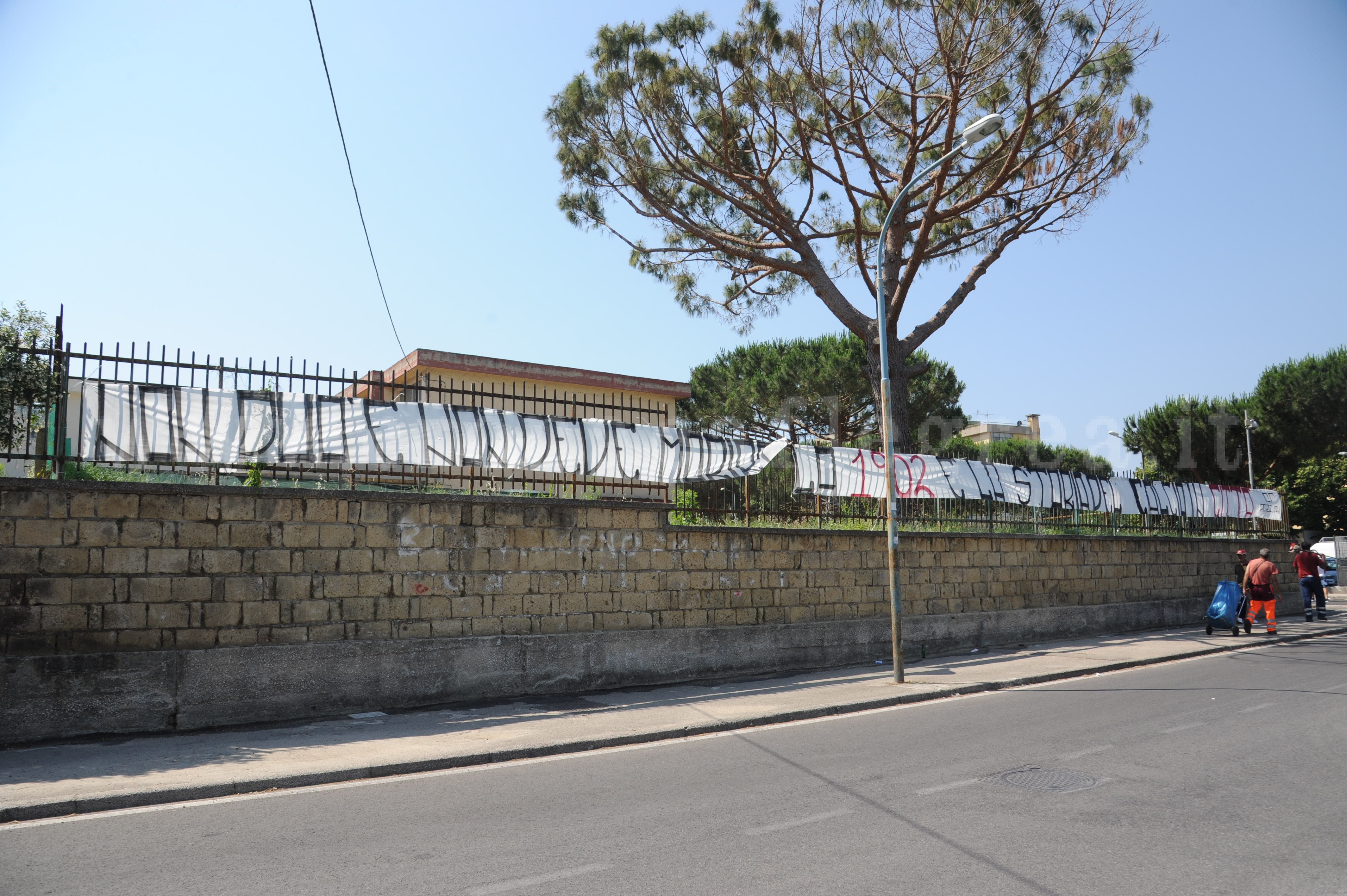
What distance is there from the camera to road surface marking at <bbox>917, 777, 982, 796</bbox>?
5.69m

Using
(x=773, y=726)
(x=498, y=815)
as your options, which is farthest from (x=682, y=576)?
(x=498, y=815)

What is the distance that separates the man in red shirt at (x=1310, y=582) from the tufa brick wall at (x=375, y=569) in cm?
1252

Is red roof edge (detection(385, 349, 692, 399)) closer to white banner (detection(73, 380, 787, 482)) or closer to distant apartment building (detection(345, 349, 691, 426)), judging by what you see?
distant apartment building (detection(345, 349, 691, 426))

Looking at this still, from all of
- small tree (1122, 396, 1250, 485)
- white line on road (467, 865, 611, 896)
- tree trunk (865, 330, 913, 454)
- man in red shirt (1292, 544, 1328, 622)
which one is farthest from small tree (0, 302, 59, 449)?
small tree (1122, 396, 1250, 485)

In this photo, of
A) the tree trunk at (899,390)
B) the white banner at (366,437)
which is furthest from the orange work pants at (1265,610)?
the white banner at (366,437)

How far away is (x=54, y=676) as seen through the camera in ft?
24.7

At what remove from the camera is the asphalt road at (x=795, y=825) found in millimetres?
4102

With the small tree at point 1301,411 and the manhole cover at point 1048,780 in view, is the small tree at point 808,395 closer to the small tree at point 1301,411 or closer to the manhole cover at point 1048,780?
the small tree at point 1301,411

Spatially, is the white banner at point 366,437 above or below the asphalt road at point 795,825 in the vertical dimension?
above

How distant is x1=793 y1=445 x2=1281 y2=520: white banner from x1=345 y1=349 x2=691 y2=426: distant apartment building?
9.26ft

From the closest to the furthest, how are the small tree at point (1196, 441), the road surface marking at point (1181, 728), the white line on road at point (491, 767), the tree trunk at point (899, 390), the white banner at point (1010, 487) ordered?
the white line on road at point (491, 767), the road surface marking at point (1181, 728), the white banner at point (1010, 487), the tree trunk at point (899, 390), the small tree at point (1196, 441)

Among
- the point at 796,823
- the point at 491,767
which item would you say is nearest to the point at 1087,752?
the point at 796,823

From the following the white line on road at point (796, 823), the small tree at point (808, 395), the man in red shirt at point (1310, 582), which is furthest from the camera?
the small tree at point (808, 395)

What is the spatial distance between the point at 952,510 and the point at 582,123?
1035 cm
